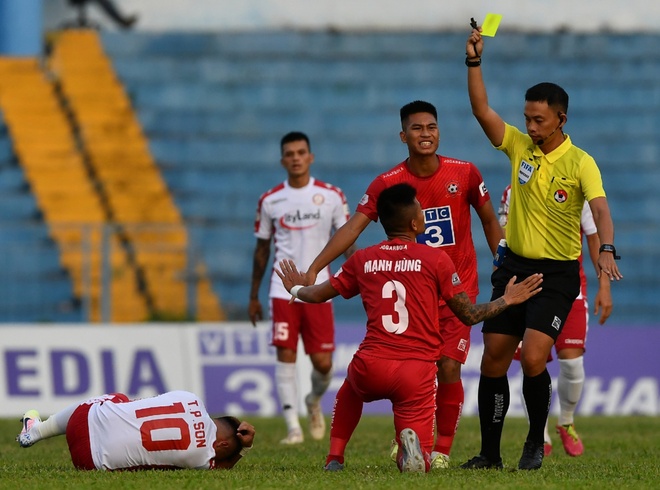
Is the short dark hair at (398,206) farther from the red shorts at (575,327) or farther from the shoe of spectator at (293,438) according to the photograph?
the shoe of spectator at (293,438)

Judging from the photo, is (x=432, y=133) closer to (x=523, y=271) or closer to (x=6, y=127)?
(x=523, y=271)

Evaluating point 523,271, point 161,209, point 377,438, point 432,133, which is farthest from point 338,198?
point 161,209

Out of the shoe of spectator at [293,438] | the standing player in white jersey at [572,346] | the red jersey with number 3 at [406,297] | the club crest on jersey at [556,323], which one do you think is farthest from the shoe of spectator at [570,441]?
the red jersey with number 3 at [406,297]

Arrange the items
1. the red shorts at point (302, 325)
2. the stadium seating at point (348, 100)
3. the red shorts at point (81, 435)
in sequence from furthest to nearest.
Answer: the stadium seating at point (348, 100), the red shorts at point (302, 325), the red shorts at point (81, 435)

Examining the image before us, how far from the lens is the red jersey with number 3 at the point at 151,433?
7707 millimetres

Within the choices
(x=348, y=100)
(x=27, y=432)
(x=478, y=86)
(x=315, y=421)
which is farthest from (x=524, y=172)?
(x=348, y=100)

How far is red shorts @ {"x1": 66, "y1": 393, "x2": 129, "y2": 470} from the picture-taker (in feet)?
25.8

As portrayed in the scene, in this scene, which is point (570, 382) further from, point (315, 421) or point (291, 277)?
point (291, 277)

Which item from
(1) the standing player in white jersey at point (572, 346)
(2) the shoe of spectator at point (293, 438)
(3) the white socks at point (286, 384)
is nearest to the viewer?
(1) the standing player in white jersey at point (572, 346)

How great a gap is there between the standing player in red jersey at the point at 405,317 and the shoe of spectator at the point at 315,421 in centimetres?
413

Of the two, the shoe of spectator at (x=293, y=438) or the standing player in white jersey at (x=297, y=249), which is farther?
the standing player in white jersey at (x=297, y=249)

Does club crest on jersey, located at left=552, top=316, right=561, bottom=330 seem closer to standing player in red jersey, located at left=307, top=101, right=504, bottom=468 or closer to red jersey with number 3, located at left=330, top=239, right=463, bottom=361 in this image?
red jersey with number 3, located at left=330, top=239, right=463, bottom=361

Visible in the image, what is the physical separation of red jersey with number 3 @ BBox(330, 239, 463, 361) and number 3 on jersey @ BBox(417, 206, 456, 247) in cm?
121

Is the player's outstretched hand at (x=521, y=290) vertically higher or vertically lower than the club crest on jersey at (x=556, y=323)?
higher
